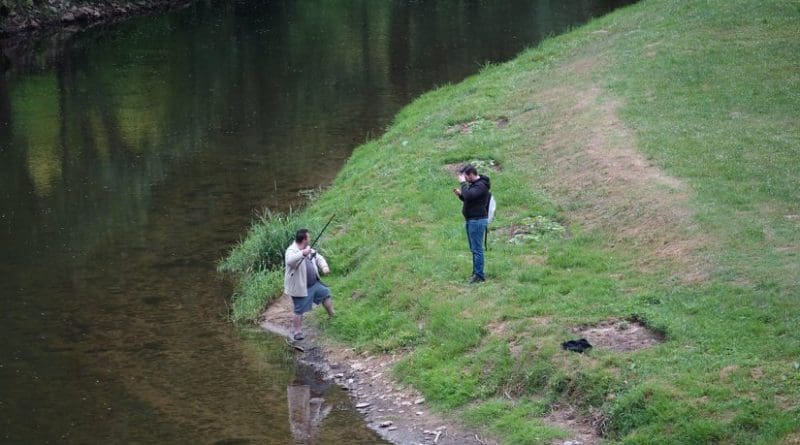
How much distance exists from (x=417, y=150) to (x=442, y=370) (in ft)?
35.0

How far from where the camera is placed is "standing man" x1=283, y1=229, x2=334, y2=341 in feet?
57.7

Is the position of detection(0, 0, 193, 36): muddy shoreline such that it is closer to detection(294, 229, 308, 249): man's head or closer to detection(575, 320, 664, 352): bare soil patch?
detection(294, 229, 308, 249): man's head

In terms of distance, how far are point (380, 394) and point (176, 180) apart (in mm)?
14252

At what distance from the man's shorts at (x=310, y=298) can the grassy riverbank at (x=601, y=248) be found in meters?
0.57

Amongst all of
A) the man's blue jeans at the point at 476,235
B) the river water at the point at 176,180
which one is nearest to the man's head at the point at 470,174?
the man's blue jeans at the point at 476,235

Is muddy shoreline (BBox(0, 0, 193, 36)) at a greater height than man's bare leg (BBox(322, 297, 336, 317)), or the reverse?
muddy shoreline (BBox(0, 0, 193, 36))

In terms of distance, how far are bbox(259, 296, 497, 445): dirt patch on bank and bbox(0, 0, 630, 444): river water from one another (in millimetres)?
293

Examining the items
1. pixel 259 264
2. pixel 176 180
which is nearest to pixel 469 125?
pixel 259 264

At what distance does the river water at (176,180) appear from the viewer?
16.3 m

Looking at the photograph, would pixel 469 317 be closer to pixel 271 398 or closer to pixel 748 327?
pixel 271 398

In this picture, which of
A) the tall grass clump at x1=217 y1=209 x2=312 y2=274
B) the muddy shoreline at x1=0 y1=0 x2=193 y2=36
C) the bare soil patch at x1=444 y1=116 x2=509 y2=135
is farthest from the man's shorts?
the muddy shoreline at x1=0 y1=0 x2=193 y2=36

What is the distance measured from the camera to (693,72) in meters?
26.5

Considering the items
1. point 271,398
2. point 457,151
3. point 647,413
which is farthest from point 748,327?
point 457,151

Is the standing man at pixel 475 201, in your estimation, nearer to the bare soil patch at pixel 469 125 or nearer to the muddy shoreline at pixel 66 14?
the bare soil patch at pixel 469 125
